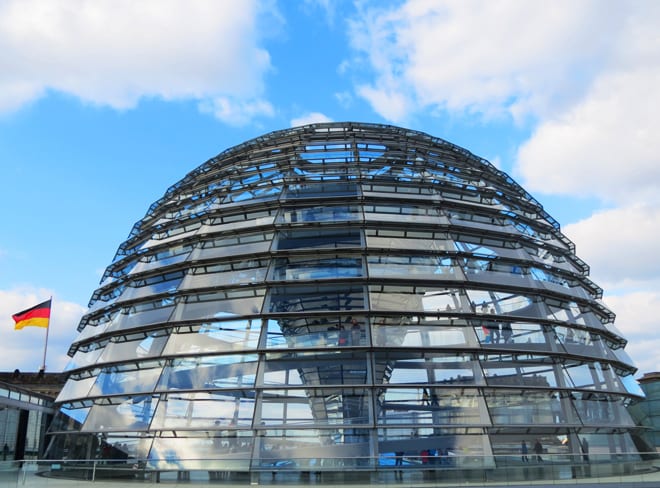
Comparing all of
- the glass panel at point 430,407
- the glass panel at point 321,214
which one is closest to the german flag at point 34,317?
the glass panel at point 321,214

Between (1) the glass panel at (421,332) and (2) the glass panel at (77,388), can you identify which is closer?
(1) the glass panel at (421,332)

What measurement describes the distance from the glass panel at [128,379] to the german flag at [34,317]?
54.2 ft

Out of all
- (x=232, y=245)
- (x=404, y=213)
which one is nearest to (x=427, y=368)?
(x=404, y=213)

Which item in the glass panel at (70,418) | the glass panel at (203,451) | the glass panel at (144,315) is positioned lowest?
the glass panel at (203,451)

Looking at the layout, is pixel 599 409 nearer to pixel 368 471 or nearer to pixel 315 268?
pixel 368 471

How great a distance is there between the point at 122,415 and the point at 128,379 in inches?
41.7

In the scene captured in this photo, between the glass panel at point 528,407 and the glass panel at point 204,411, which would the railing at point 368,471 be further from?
the glass panel at point 528,407

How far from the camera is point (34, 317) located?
30.1 meters

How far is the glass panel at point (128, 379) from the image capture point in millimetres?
14727

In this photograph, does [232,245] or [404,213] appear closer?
[232,245]

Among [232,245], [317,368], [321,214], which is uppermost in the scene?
[321,214]

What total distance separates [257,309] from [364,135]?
1021cm

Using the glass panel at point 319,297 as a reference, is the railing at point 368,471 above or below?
below

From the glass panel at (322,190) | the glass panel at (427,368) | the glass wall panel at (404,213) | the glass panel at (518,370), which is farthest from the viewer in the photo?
the glass panel at (322,190)
